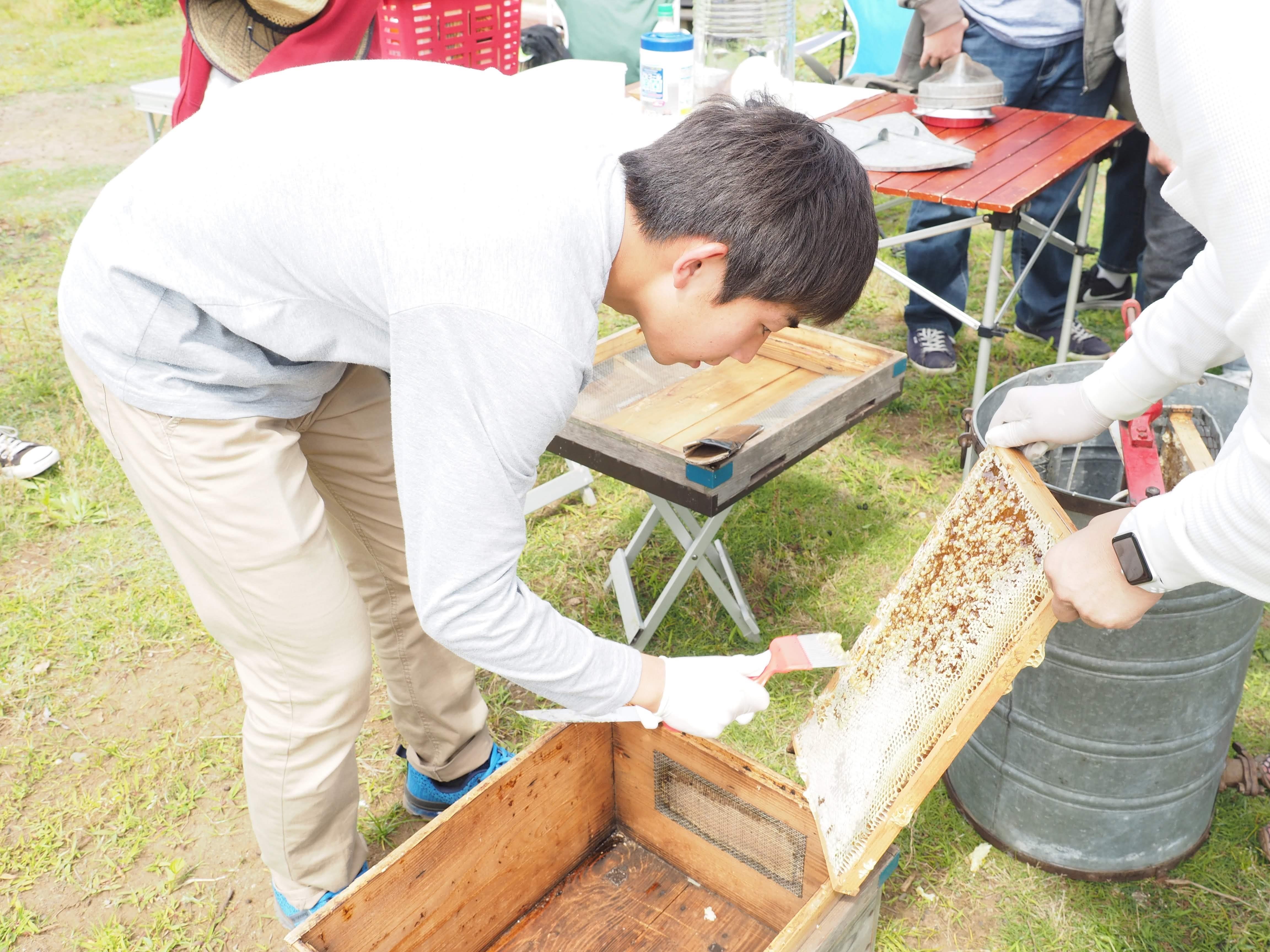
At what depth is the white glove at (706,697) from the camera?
1.89 metres

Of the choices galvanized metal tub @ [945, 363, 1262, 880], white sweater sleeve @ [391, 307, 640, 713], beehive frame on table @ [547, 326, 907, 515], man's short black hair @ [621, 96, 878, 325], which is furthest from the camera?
beehive frame on table @ [547, 326, 907, 515]

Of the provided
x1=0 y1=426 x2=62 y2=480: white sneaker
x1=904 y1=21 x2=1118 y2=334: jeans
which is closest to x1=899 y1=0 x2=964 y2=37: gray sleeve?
x1=904 y1=21 x2=1118 y2=334: jeans

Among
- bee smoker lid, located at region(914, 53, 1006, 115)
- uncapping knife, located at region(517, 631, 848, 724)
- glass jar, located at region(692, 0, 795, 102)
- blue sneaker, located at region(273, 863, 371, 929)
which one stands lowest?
blue sneaker, located at region(273, 863, 371, 929)

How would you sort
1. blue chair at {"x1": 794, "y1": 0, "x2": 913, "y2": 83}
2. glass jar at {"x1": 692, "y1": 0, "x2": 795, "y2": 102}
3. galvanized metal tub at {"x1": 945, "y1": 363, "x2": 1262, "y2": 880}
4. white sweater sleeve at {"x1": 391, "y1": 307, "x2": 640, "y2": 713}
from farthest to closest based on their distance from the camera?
blue chair at {"x1": 794, "y1": 0, "x2": 913, "y2": 83}, glass jar at {"x1": 692, "y1": 0, "x2": 795, "y2": 102}, galvanized metal tub at {"x1": 945, "y1": 363, "x2": 1262, "y2": 880}, white sweater sleeve at {"x1": 391, "y1": 307, "x2": 640, "y2": 713}

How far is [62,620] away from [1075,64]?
4736 millimetres

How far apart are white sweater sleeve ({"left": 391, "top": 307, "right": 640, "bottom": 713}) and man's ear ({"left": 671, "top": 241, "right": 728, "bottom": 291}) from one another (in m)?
0.21

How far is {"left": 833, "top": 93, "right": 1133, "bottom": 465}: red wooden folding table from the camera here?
11.0 feet

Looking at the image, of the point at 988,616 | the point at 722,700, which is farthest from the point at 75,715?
the point at 988,616

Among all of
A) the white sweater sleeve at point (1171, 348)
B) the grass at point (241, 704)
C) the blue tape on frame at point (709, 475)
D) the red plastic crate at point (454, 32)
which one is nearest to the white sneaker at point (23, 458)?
the grass at point (241, 704)

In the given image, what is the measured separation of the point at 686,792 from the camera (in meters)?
2.36

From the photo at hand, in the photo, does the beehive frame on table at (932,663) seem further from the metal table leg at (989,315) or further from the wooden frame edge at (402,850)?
the metal table leg at (989,315)

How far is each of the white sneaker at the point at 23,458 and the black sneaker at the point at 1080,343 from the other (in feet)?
15.1

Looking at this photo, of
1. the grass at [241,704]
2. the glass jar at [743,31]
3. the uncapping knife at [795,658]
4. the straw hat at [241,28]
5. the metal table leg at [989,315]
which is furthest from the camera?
the glass jar at [743,31]

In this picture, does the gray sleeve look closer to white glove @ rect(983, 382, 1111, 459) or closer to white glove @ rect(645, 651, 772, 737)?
white glove @ rect(983, 382, 1111, 459)
